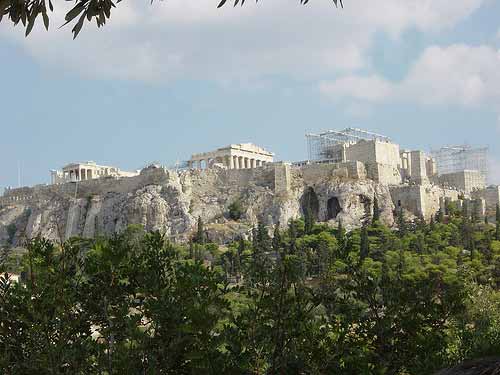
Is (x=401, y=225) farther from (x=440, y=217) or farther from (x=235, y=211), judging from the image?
(x=235, y=211)

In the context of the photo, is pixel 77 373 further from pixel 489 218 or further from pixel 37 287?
pixel 489 218

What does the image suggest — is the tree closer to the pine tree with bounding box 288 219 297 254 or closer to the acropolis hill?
the acropolis hill

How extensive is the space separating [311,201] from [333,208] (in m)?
1.43

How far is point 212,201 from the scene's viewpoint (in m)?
44.8

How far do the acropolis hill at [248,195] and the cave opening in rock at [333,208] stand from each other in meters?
0.05

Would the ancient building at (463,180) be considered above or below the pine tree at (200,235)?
above

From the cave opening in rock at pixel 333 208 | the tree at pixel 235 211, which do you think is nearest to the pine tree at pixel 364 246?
the cave opening in rock at pixel 333 208

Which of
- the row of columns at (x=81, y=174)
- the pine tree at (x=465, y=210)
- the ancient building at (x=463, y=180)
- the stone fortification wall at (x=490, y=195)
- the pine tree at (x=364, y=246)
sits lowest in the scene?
the pine tree at (x=364, y=246)

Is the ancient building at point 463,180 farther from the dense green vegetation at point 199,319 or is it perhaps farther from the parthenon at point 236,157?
the dense green vegetation at point 199,319

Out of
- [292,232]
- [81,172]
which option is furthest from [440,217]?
[81,172]

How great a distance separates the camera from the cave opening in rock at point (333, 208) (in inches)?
1727

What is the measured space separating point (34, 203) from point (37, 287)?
47.2 metres

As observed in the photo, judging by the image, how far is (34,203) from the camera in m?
49.9

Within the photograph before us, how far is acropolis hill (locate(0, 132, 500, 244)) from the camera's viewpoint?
4319 cm
